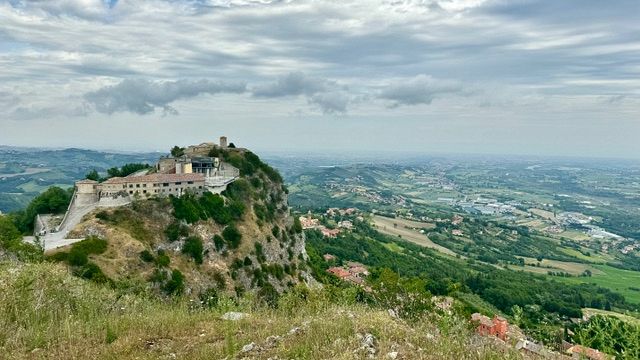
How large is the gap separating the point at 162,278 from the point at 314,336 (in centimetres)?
3687

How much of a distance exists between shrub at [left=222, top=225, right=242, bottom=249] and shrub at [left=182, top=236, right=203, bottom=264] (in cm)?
487

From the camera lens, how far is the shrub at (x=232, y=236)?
180 feet

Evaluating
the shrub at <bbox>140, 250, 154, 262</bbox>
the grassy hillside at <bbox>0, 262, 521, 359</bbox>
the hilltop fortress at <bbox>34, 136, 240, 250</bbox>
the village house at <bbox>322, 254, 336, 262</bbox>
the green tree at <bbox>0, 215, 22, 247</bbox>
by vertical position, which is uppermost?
the grassy hillside at <bbox>0, 262, 521, 359</bbox>

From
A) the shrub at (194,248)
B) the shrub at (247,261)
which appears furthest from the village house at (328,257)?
the shrub at (194,248)

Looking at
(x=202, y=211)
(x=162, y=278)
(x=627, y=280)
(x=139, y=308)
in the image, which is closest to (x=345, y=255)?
(x=202, y=211)

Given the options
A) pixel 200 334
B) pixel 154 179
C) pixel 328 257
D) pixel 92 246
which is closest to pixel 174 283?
pixel 92 246

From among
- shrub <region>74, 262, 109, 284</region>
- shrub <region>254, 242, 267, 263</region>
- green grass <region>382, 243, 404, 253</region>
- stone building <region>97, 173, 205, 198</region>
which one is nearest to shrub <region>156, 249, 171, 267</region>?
shrub <region>74, 262, 109, 284</region>

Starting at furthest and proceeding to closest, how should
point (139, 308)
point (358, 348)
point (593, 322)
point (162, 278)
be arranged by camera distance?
point (162, 278) → point (139, 308) → point (358, 348) → point (593, 322)

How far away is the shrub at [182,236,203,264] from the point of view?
4868cm

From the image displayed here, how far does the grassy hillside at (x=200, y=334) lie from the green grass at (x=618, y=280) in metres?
119

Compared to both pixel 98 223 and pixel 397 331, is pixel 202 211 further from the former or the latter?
pixel 397 331

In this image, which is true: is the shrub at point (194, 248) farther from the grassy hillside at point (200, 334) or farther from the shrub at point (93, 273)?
the grassy hillside at point (200, 334)

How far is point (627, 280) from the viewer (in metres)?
125

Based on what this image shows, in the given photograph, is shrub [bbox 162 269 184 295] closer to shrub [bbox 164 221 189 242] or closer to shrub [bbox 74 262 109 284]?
shrub [bbox 164 221 189 242]
